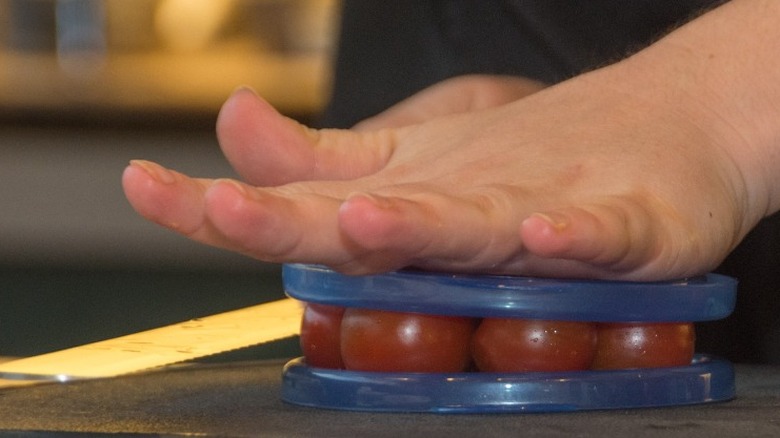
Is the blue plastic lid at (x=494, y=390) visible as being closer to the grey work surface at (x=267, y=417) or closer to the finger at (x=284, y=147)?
the grey work surface at (x=267, y=417)

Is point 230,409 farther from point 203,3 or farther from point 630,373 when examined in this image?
point 203,3

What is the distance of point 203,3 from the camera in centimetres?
318

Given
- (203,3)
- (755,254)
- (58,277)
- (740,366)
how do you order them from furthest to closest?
1. (203,3)
2. (58,277)
3. (755,254)
4. (740,366)

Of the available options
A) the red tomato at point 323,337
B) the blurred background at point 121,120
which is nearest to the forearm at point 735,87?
the red tomato at point 323,337

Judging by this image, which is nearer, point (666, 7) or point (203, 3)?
point (666, 7)

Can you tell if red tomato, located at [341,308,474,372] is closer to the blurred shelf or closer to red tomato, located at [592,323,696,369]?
red tomato, located at [592,323,696,369]

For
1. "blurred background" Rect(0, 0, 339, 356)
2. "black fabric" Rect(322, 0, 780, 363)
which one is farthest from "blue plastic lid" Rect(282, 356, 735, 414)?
"blurred background" Rect(0, 0, 339, 356)

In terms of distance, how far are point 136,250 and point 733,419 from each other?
2.50 m

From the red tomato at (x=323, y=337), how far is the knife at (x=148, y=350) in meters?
0.08

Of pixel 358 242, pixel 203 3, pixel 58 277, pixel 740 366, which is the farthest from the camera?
pixel 203 3

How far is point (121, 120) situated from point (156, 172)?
252cm

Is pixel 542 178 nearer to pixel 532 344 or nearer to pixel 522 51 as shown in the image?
pixel 532 344

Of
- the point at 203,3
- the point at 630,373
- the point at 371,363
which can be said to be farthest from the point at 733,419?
the point at 203,3

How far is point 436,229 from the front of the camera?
61 centimetres
